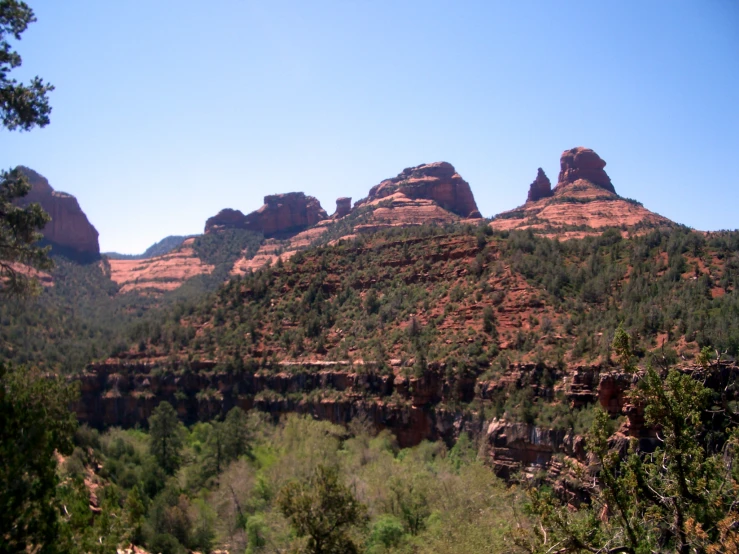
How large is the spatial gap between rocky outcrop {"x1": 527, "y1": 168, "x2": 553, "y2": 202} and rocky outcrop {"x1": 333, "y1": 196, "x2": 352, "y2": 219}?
155ft

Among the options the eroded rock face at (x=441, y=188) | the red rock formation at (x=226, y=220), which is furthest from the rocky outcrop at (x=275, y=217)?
the eroded rock face at (x=441, y=188)

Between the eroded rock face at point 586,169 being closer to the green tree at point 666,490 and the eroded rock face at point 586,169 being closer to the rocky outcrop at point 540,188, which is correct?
the rocky outcrop at point 540,188

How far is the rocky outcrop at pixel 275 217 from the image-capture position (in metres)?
157

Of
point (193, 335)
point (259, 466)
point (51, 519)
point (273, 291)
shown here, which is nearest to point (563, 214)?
point (273, 291)

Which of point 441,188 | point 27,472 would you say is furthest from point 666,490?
point 441,188

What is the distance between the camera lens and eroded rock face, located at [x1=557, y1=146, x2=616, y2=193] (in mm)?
119500

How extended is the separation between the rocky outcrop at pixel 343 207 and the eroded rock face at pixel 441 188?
12.3 meters

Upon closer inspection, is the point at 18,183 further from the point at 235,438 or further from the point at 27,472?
the point at 235,438

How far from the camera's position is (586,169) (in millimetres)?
120938

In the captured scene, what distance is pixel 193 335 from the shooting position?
221ft

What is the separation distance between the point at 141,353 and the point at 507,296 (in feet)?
133

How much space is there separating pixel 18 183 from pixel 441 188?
415 feet

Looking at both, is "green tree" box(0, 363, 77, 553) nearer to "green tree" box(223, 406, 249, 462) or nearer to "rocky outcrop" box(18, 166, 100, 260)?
"green tree" box(223, 406, 249, 462)

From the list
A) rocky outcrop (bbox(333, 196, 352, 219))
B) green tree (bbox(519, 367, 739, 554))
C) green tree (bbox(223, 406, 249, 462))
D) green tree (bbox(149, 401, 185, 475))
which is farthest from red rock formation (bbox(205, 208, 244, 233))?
green tree (bbox(519, 367, 739, 554))
